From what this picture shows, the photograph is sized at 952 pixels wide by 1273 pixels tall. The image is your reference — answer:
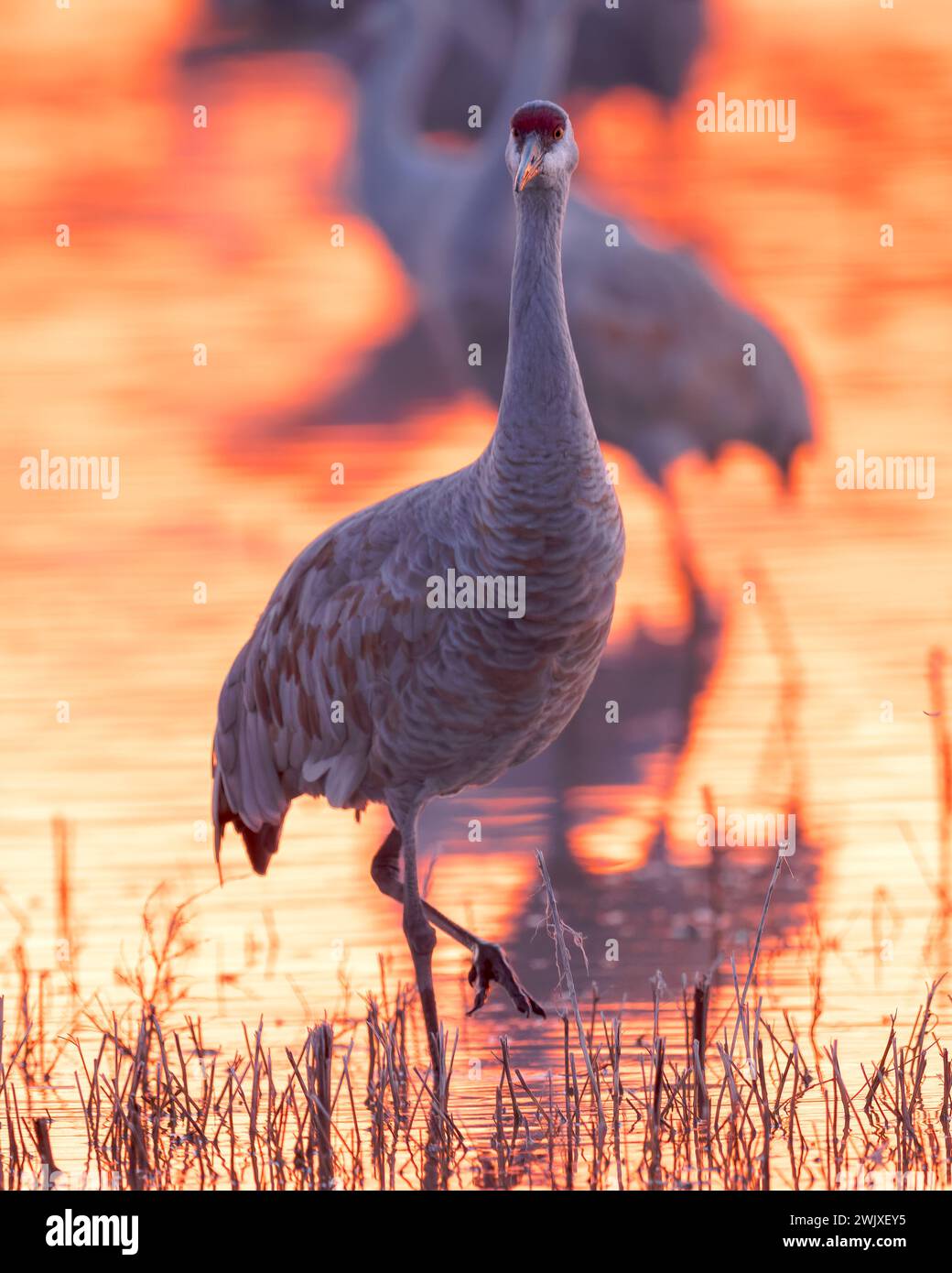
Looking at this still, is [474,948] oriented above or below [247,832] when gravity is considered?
below

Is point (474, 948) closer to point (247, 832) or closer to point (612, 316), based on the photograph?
point (247, 832)

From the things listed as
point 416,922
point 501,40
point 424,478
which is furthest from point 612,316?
point 501,40

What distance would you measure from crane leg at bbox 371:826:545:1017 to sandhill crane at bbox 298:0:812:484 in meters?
5.17

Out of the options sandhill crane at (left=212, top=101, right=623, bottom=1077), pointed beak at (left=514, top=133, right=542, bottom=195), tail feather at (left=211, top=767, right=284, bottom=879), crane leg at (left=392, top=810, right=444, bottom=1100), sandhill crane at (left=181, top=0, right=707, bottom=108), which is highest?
sandhill crane at (left=181, top=0, right=707, bottom=108)

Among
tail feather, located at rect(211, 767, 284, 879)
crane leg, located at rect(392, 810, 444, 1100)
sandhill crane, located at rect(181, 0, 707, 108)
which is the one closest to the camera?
crane leg, located at rect(392, 810, 444, 1100)

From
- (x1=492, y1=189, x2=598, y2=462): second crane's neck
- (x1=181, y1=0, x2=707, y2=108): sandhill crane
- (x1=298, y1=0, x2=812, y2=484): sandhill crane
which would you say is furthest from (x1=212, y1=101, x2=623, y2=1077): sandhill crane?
(x1=181, y1=0, x2=707, y2=108): sandhill crane

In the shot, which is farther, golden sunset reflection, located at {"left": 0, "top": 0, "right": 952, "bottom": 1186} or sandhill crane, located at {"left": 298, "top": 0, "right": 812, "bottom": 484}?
sandhill crane, located at {"left": 298, "top": 0, "right": 812, "bottom": 484}

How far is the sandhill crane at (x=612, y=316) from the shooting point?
1170 centimetres

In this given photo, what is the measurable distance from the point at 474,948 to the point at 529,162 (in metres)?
1.66

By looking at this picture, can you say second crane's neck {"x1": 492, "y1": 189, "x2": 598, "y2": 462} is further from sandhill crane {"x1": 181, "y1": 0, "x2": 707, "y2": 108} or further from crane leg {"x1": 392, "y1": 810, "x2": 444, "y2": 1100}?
sandhill crane {"x1": 181, "y1": 0, "x2": 707, "y2": 108}

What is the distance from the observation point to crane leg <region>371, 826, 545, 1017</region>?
19.4ft

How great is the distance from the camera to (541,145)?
5.81 metres

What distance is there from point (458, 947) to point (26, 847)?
1389 millimetres

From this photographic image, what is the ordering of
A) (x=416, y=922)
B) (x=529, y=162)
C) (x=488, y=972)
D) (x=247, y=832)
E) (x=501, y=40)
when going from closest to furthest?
(x=529, y=162)
(x=488, y=972)
(x=416, y=922)
(x=247, y=832)
(x=501, y=40)
